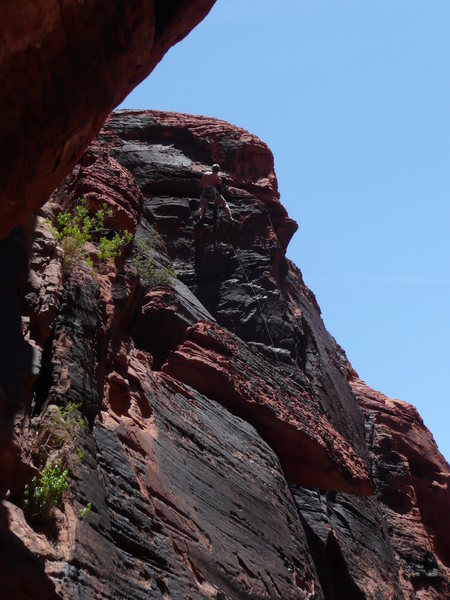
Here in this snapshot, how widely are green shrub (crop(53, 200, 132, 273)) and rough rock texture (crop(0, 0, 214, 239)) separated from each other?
220 cm

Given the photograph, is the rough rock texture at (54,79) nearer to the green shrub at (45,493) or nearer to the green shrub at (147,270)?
the green shrub at (45,493)

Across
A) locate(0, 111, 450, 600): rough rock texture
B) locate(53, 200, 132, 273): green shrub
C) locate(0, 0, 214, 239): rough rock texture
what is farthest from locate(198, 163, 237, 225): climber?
locate(0, 0, 214, 239): rough rock texture

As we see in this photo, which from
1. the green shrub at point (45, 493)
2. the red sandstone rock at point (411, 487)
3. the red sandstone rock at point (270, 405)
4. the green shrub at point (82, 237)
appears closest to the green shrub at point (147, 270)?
the red sandstone rock at point (270, 405)

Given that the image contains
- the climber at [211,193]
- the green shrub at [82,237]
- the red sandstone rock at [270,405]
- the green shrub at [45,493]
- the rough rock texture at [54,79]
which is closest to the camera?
the rough rock texture at [54,79]

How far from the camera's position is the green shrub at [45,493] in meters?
6.32

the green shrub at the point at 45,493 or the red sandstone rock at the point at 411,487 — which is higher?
the red sandstone rock at the point at 411,487

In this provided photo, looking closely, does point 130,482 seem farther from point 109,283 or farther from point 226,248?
point 226,248

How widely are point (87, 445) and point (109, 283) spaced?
2.82m

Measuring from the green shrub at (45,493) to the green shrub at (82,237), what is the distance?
2.76 m

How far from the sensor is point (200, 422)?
37.2 ft

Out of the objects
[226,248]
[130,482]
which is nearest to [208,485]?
[130,482]

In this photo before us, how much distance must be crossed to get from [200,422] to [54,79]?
20.0ft

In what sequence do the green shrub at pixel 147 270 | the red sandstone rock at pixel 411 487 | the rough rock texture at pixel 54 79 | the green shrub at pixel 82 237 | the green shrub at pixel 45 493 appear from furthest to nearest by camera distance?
the red sandstone rock at pixel 411 487
the green shrub at pixel 147 270
the green shrub at pixel 82 237
the green shrub at pixel 45 493
the rough rock texture at pixel 54 79

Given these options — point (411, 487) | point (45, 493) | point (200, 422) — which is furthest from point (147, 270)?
point (411, 487)
